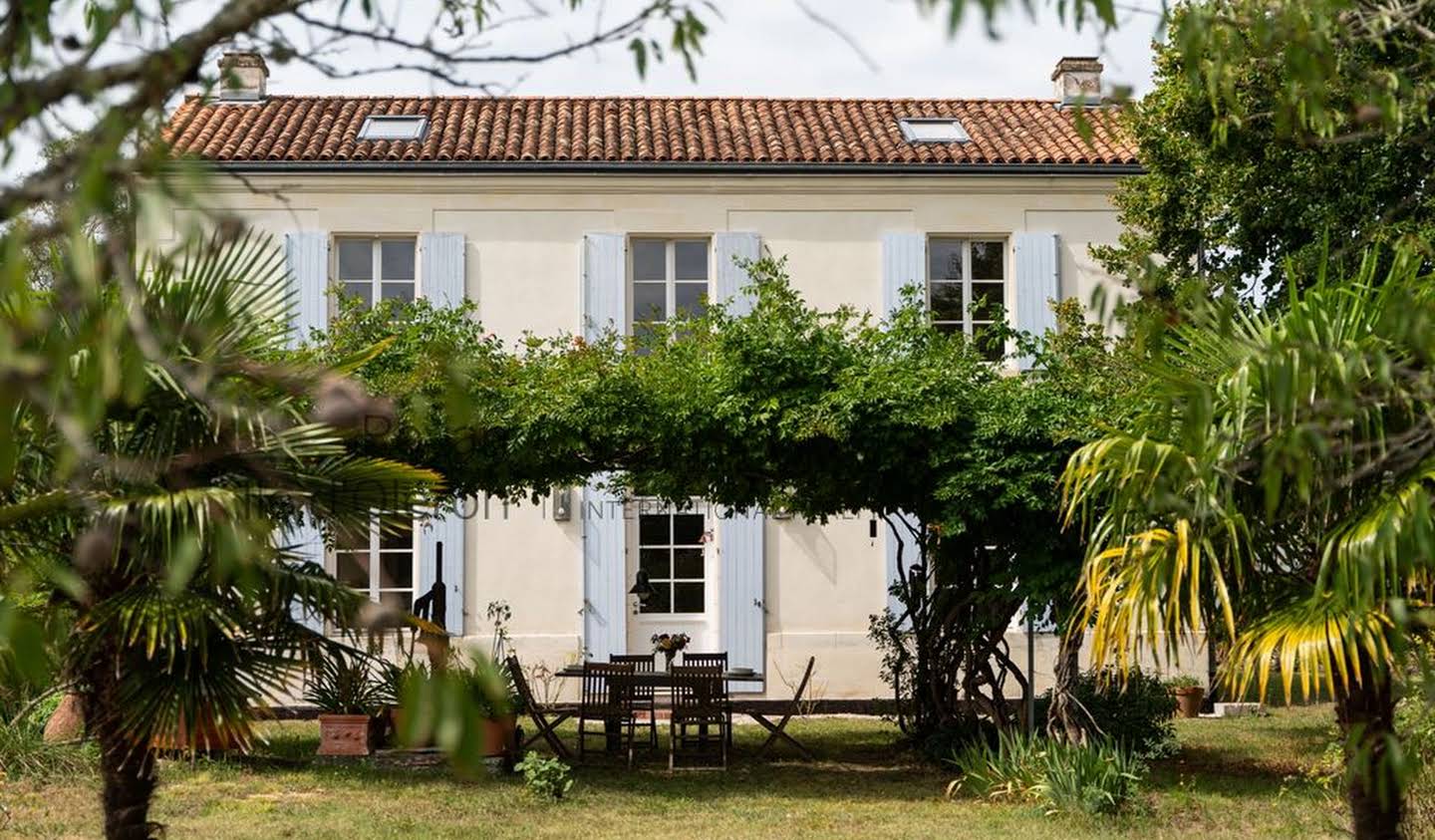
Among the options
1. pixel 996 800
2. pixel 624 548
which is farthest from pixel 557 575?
pixel 996 800

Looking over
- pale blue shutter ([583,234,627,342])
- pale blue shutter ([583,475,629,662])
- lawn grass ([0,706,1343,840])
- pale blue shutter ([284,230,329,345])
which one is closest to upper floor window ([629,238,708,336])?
pale blue shutter ([583,234,627,342])

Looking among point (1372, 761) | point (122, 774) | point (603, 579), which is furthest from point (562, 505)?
point (1372, 761)

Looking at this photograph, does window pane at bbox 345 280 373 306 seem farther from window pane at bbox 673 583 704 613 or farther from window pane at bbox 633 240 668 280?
window pane at bbox 673 583 704 613

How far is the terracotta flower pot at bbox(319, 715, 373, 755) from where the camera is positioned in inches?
471

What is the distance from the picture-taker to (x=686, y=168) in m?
17.4

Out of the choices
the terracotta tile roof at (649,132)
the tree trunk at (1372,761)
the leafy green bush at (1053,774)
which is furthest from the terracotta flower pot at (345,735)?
the tree trunk at (1372,761)

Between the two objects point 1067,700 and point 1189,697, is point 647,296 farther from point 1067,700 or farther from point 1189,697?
point 1067,700

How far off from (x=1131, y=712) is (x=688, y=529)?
256 inches

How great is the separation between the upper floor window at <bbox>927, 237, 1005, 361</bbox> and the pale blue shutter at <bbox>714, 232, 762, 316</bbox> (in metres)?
1.90

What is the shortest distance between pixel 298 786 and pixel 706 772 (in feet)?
9.55

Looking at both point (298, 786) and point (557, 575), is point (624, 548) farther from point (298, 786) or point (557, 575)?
point (298, 786)

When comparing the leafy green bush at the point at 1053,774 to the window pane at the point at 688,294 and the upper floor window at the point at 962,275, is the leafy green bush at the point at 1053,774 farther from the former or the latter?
the window pane at the point at 688,294

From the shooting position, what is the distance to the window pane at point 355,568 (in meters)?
17.0

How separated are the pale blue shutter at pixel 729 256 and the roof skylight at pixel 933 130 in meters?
2.27
